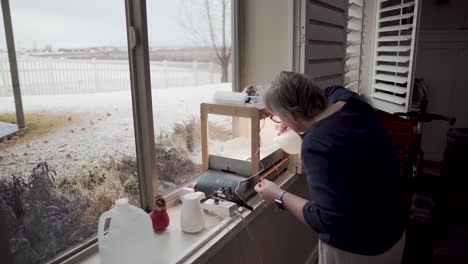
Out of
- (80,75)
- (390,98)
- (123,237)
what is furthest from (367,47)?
(123,237)

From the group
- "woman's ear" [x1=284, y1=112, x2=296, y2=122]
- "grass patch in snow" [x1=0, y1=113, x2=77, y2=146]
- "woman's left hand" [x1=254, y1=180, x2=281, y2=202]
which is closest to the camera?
"grass patch in snow" [x1=0, y1=113, x2=77, y2=146]

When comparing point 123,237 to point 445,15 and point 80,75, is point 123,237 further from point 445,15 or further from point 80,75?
point 445,15

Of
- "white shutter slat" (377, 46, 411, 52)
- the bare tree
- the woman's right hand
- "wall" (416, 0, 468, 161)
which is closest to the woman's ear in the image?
the woman's right hand

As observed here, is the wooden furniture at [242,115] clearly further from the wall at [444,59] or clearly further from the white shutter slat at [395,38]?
the wall at [444,59]

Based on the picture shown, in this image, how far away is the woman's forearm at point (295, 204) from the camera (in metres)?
1.17

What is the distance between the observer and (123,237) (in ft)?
3.29

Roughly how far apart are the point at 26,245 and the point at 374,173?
99 centimetres

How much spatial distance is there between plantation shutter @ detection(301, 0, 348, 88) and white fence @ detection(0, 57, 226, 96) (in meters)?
0.61

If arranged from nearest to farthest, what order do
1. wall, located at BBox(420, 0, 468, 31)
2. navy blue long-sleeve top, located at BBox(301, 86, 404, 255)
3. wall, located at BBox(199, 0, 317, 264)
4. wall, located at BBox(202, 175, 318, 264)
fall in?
1. navy blue long-sleeve top, located at BBox(301, 86, 404, 255)
2. wall, located at BBox(202, 175, 318, 264)
3. wall, located at BBox(199, 0, 317, 264)
4. wall, located at BBox(420, 0, 468, 31)

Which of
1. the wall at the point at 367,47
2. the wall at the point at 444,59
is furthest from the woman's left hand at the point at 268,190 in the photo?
the wall at the point at 444,59

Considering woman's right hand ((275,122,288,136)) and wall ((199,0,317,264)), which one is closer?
woman's right hand ((275,122,288,136))

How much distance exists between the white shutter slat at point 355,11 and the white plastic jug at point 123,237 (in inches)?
88.1

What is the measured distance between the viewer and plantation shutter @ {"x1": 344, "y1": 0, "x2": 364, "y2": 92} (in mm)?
2665

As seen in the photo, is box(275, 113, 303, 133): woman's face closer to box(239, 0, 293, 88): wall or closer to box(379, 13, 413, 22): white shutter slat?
box(239, 0, 293, 88): wall
